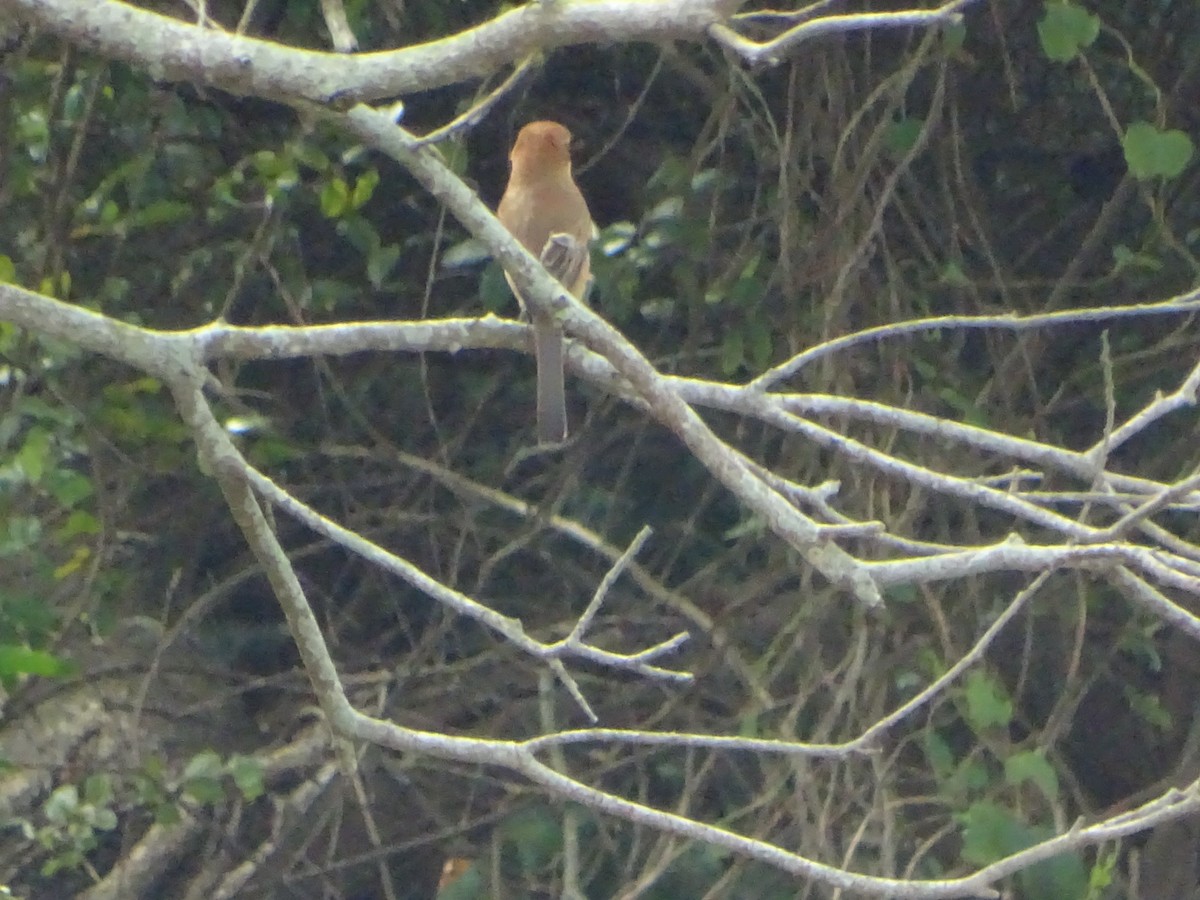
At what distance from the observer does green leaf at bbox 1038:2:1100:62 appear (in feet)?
7.62

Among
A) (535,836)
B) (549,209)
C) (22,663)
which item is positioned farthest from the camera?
(535,836)

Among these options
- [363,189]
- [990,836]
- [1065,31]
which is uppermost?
[1065,31]

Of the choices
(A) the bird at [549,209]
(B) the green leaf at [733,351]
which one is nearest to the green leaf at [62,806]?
(A) the bird at [549,209]

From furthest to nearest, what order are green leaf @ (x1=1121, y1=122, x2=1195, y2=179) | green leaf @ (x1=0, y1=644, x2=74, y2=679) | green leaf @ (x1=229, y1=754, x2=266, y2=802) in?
green leaf @ (x1=229, y1=754, x2=266, y2=802)
green leaf @ (x1=1121, y1=122, x2=1195, y2=179)
green leaf @ (x1=0, y1=644, x2=74, y2=679)

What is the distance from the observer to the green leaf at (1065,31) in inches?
91.4

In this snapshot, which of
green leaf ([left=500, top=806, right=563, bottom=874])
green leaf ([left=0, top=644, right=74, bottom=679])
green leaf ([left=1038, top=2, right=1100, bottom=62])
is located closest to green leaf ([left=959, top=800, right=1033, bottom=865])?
green leaf ([left=500, top=806, right=563, bottom=874])

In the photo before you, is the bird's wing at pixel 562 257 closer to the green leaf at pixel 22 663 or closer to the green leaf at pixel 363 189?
the green leaf at pixel 363 189

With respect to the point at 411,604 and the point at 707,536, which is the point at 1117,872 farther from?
the point at 411,604

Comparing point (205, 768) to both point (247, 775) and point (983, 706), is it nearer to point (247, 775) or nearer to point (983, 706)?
point (247, 775)

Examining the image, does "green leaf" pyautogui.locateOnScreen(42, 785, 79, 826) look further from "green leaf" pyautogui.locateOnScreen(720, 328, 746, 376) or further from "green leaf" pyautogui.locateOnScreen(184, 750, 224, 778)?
"green leaf" pyautogui.locateOnScreen(720, 328, 746, 376)

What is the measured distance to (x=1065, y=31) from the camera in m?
2.33

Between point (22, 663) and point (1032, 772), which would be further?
point (1032, 772)

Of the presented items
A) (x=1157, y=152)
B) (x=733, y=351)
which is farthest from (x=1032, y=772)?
(x=1157, y=152)

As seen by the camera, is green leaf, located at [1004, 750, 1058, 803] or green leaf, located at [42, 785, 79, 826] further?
green leaf, located at [42, 785, 79, 826]
